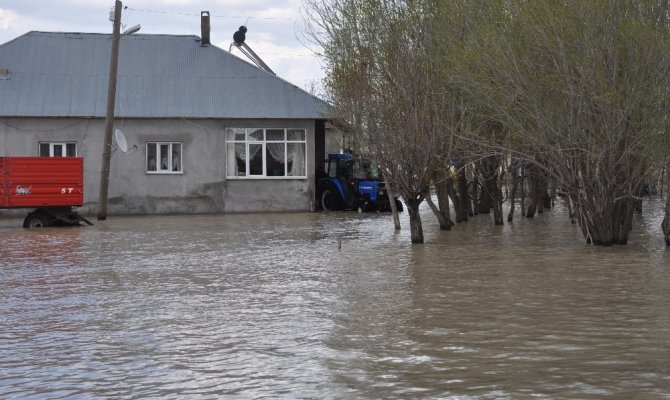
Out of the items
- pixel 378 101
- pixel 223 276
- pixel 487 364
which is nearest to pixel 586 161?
pixel 378 101

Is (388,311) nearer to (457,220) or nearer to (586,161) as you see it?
(586,161)

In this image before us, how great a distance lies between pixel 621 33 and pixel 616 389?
1284 cm

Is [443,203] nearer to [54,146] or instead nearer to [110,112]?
[110,112]

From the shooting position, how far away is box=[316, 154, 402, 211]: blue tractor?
39375 millimetres

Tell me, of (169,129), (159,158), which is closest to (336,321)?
(169,129)

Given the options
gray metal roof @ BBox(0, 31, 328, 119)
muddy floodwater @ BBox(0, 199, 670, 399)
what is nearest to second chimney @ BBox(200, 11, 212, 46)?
gray metal roof @ BBox(0, 31, 328, 119)

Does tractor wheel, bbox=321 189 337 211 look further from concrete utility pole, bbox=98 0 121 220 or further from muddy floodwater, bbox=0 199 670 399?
muddy floodwater, bbox=0 199 670 399

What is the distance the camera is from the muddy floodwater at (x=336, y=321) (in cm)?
822

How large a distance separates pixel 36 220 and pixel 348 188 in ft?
42.2

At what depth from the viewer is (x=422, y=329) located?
35.7ft

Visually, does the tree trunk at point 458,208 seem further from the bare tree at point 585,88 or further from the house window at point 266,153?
the bare tree at point 585,88

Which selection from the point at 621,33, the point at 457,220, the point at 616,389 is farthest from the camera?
the point at 457,220

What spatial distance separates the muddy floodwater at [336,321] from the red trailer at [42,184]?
6.83m

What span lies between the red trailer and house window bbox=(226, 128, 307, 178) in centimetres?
1003
